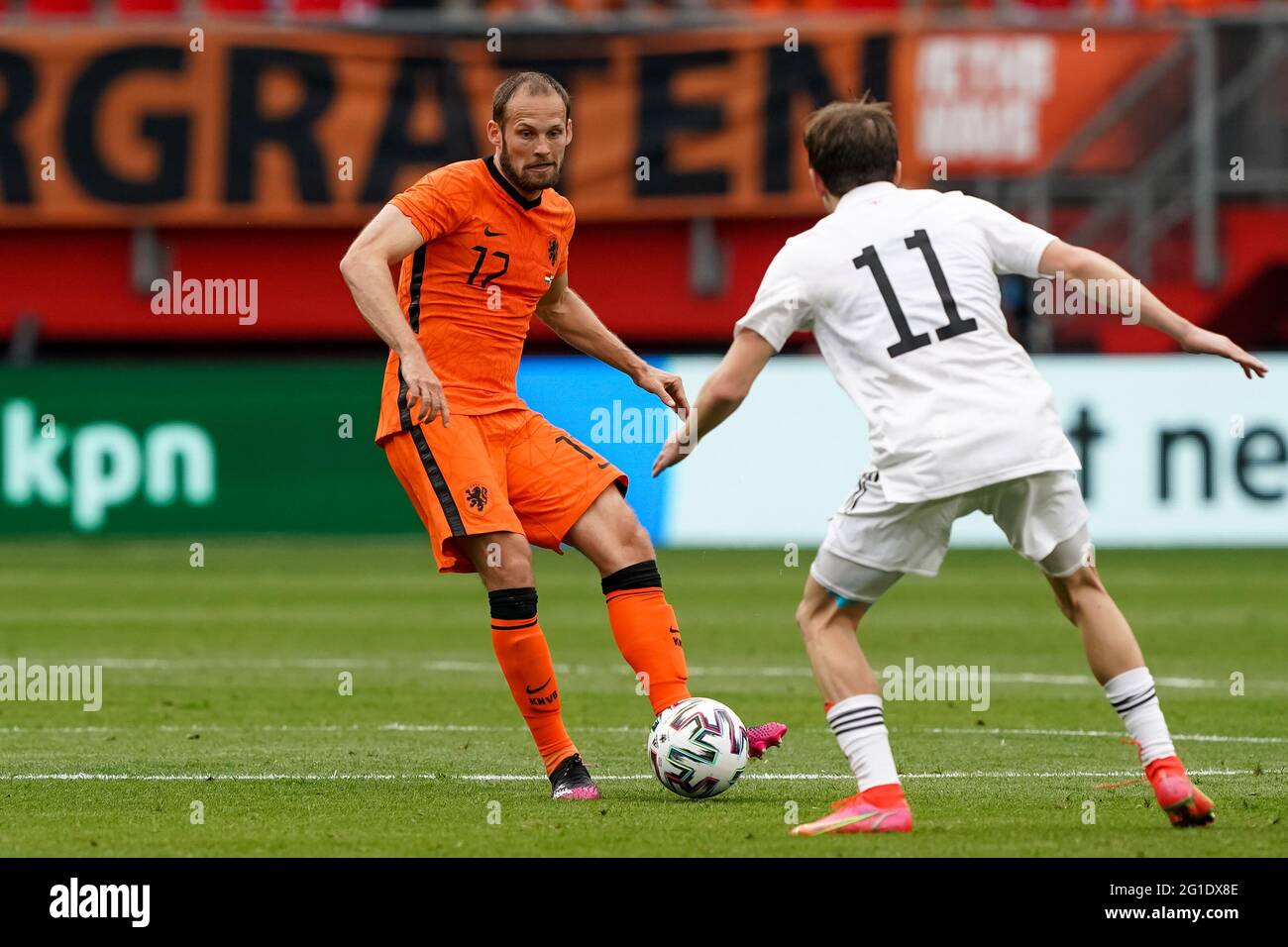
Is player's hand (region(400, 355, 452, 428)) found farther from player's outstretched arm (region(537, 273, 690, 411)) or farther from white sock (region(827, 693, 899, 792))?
white sock (region(827, 693, 899, 792))

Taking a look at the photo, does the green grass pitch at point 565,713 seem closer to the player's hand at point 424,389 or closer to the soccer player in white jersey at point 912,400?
the soccer player in white jersey at point 912,400

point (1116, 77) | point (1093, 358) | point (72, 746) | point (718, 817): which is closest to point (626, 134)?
point (1116, 77)

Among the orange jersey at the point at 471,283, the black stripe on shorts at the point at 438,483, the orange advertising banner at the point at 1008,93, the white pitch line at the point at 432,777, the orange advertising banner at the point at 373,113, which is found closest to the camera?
the black stripe on shorts at the point at 438,483

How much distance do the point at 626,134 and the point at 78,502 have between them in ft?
24.3

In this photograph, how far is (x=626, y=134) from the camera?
24.2 metres

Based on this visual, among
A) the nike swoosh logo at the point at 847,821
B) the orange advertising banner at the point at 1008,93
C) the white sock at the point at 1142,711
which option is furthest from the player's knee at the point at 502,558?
the orange advertising banner at the point at 1008,93

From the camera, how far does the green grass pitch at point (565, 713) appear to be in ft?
21.2

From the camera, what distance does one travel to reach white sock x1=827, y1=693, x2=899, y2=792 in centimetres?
630

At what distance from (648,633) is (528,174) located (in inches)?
63.3

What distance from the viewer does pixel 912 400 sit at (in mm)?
6258

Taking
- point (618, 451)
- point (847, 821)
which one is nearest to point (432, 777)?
point (847, 821)

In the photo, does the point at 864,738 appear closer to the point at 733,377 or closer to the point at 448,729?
the point at 733,377

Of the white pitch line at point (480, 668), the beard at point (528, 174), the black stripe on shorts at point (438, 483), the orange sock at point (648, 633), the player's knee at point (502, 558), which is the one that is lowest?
the white pitch line at point (480, 668)

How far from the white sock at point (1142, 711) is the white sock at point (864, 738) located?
0.67 meters
